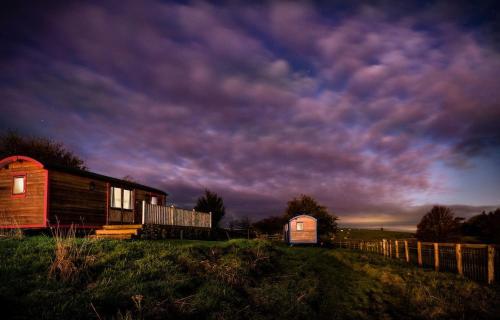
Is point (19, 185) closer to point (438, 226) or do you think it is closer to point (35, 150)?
point (35, 150)

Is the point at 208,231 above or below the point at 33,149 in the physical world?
below

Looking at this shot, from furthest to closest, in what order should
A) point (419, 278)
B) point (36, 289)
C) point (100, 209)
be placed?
point (100, 209)
point (419, 278)
point (36, 289)

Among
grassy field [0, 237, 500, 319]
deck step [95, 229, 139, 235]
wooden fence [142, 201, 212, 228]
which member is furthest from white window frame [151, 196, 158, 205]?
grassy field [0, 237, 500, 319]

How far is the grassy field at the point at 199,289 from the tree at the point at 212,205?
1150 inches

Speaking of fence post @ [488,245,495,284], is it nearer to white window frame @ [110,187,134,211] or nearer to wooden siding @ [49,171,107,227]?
wooden siding @ [49,171,107,227]

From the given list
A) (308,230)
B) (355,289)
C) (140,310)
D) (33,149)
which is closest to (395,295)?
(355,289)

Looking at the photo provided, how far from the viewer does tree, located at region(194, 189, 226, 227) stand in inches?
1676

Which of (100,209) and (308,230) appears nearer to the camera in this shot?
(100,209)

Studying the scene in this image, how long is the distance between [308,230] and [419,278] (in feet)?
79.5

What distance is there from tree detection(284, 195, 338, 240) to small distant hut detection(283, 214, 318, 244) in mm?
21745

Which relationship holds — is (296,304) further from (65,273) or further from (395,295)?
(65,273)

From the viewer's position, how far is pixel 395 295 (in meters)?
11.2

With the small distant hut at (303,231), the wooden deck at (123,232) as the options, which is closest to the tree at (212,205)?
the small distant hut at (303,231)

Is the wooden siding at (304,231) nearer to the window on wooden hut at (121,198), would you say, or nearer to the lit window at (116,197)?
the window on wooden hut at (121,198)
